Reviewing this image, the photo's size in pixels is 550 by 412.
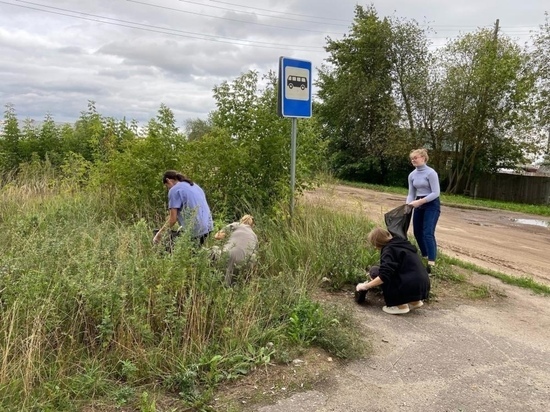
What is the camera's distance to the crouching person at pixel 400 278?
15.0ft

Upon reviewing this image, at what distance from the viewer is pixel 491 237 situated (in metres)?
10.7

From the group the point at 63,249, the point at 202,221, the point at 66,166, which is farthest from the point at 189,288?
the point at 66,166

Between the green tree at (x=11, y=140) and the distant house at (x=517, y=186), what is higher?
the green tree at (x=11, y=140)

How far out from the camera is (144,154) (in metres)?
7.23

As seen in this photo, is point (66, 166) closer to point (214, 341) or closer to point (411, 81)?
point (214, 341)

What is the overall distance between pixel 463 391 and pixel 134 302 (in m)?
2.47

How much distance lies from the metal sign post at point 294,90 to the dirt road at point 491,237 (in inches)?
66.4

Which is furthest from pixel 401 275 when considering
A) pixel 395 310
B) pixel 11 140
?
pixel 11 140

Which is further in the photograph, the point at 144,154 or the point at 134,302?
the point at 144,154

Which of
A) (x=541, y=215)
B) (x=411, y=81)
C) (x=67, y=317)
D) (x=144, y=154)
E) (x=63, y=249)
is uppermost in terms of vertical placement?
(x=411, y=81)

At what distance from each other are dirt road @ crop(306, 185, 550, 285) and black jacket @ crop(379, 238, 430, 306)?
2756 millimetres

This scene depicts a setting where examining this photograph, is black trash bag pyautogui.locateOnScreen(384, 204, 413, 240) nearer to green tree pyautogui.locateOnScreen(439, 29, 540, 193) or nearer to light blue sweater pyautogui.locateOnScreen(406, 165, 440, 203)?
light blue sweater pyautogui.locateOnScreen(406, 165, 440, 203)

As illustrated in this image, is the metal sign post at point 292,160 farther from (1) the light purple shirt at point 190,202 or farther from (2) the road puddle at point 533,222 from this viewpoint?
(2) the road puddle at point 533,222

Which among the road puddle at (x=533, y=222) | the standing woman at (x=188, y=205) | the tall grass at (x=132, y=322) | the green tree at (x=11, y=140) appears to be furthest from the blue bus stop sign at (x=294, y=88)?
the road puddle at (x=533, y=222)
